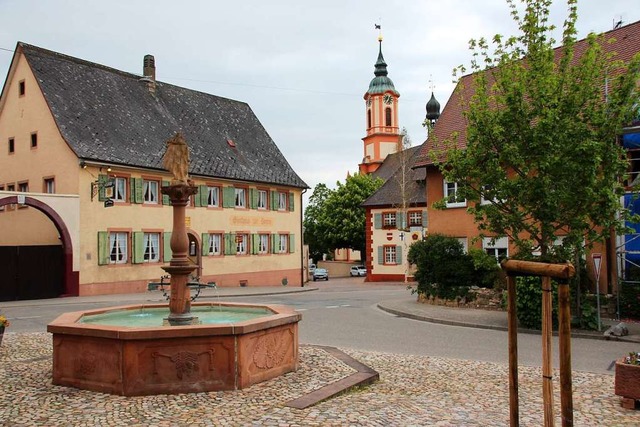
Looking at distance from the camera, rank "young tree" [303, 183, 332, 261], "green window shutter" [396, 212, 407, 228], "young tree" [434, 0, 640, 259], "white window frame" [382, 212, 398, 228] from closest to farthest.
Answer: "young tree" [434, 0, 640, 259]
"green window shutter" [396, 212, 407, 228]
"white window frame" [382, 212, 398, 228]
"young tree" [303, 183, 332, 261]

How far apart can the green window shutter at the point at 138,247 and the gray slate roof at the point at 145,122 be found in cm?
329

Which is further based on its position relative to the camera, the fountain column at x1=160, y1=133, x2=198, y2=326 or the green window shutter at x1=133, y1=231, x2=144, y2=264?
the green window shutter at x1=133, y1=231, x2=144, y2=264

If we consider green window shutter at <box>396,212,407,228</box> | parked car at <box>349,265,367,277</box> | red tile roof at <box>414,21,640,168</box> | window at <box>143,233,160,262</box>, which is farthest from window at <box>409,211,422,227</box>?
window at <box>143,233,160,262</box>

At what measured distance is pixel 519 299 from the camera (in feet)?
51.2

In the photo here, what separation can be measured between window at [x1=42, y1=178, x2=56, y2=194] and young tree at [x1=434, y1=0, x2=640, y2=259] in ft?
64.3

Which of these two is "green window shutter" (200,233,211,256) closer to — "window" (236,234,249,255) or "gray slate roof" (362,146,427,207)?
"window" (236,234,249,255)

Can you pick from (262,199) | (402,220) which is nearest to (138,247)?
(262,199)

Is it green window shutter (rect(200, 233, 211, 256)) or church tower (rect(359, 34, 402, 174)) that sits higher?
church tower (rect(359, 34, 402, 174))

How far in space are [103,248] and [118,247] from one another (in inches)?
42.6

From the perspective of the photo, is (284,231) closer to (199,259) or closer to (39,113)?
(199,259)

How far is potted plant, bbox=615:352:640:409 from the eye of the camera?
7309 mm

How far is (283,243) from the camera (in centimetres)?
3838

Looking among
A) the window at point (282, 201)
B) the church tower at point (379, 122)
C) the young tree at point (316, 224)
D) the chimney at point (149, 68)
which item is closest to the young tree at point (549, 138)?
the window at point (282, 201)

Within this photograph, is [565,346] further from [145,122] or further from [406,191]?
[406,191]
